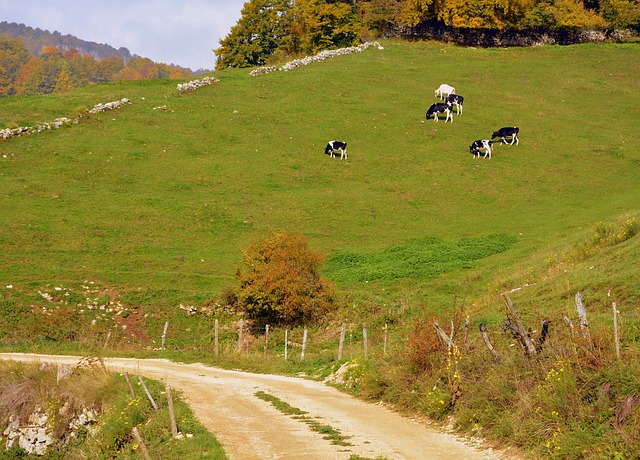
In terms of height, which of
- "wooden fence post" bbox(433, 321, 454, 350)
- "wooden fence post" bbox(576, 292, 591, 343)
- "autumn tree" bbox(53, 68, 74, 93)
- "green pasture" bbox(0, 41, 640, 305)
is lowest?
"wooden fence post" bbox(433, 321, 454, 350)

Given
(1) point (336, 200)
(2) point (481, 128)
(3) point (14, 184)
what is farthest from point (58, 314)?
(2) point (481, 128)

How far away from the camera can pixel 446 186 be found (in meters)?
52.9

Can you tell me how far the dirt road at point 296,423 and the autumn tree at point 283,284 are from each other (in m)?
9.69

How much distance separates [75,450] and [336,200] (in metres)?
32.2

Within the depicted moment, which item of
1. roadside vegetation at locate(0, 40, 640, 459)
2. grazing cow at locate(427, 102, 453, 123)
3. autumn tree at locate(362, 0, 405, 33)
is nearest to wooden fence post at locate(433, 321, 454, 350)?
roadside vegetation at locate(0, 40, 640, 459)

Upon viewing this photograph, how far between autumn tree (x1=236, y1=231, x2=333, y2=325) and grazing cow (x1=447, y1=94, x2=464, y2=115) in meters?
35.5

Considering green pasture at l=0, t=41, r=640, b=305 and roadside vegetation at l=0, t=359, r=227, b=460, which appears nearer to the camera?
roadside vegetation at l=0, t=359, r=227, b=460

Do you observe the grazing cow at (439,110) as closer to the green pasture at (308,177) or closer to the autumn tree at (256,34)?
the green pasture at (308,177)

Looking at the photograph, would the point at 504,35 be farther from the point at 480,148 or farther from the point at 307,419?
the point at 307,419

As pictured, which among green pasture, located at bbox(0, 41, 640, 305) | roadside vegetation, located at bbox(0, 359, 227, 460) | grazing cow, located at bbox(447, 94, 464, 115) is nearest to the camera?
roadside vegetation, located at bbox(0, 359, 227, 460)

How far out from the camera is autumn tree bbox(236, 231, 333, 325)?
3369 cm

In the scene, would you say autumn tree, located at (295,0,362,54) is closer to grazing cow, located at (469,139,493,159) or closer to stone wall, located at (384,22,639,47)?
stone wall, located at (384,22,639,47)

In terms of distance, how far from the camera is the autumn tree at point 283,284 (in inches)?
1326

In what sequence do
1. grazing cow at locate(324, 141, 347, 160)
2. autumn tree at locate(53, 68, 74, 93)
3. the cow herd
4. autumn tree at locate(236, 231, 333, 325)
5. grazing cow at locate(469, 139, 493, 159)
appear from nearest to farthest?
autumn tree at locate(236, 231, 333, 325), grazing cow at locate(324, 141, 347, 160), the cow herd, grazing cow at locate(469, 139, 493, 159), autumn tree at locate(53, 68, 74, 93)
